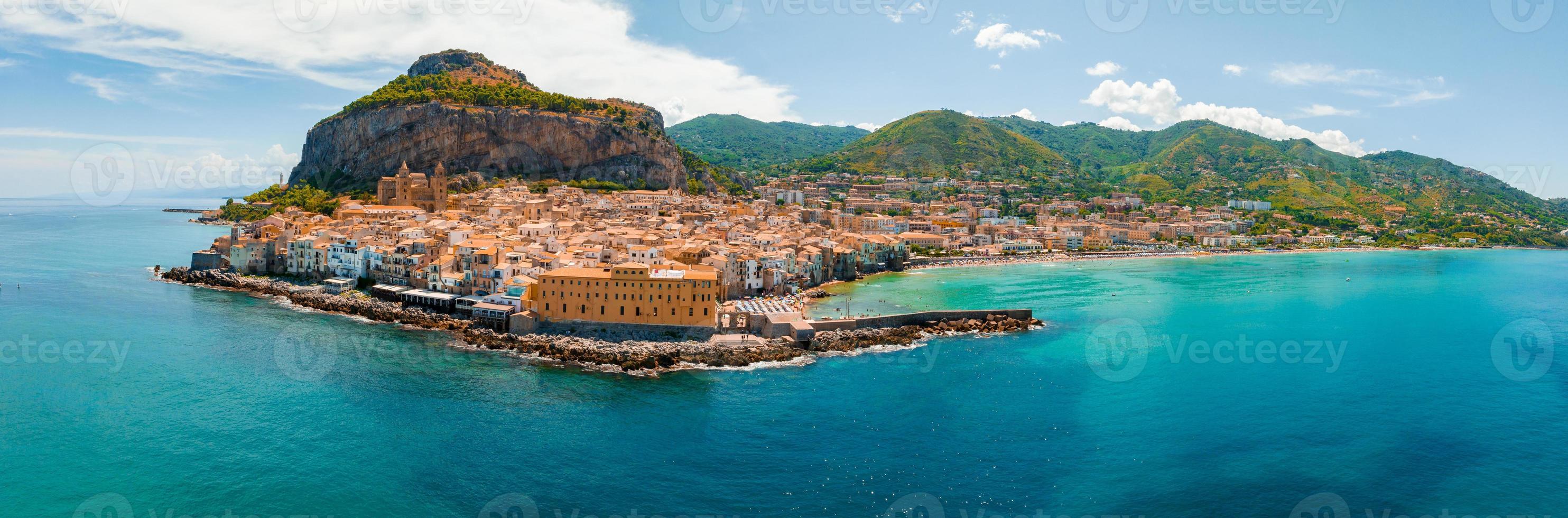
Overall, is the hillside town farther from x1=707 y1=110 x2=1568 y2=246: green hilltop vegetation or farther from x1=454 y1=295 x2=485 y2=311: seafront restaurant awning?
x1=707 y1=110 x2=1568 y2=246: green hilltop vegetation

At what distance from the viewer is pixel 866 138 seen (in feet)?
496

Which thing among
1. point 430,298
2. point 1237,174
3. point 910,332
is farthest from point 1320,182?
point 430,298

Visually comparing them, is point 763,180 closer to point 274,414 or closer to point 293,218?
point 293,218

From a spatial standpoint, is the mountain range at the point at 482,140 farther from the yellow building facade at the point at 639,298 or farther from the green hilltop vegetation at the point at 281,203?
the yellow building facade at the point at 639,298

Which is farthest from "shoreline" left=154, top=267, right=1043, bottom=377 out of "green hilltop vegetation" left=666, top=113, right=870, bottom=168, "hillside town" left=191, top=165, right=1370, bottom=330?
"green hilltop vegetation" left=666, top=113, right=870, bottom=168

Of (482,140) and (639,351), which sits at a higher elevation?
(482,140)

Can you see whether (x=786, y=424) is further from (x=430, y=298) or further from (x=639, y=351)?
(x=430, y=298)

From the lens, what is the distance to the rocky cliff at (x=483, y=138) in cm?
7194

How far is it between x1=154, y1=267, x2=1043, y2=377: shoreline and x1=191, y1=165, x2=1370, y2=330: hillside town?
112 cm

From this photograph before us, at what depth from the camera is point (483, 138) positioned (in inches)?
2886

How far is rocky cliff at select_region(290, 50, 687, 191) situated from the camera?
2832 inches

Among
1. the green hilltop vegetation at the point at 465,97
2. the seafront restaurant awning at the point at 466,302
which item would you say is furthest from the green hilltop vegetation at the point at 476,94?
the seafront restaurant awning at the point at 466,302

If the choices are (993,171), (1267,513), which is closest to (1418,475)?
(1267,513)

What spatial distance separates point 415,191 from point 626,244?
98.0 ft
